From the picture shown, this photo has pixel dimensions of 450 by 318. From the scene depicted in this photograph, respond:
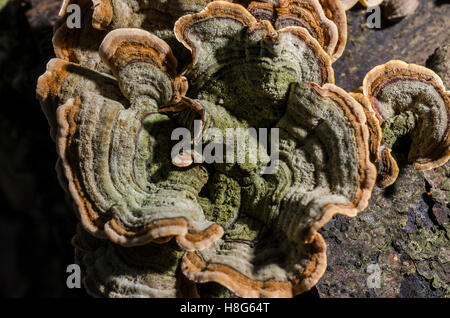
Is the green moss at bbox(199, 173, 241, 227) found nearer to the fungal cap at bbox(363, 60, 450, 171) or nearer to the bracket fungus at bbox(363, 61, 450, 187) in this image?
the bracket fungus at bbox(363, 61, 450, 187)

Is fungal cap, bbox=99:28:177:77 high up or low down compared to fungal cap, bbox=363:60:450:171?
up

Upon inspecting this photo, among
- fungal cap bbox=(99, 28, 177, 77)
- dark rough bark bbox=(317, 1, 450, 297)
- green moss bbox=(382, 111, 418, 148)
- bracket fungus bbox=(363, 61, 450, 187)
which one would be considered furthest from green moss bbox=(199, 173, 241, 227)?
green moss bbox=(382, 111, 418, 148)

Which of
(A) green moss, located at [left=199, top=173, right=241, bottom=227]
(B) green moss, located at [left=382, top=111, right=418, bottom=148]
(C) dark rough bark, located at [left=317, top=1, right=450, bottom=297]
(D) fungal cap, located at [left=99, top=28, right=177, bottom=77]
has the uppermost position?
(D) fungal cap, located at [left=99, top=28, right=177, bottom=77]

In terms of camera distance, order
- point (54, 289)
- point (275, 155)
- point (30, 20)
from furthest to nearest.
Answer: point (54, 289)
point (30, 20)
point (275, 155)

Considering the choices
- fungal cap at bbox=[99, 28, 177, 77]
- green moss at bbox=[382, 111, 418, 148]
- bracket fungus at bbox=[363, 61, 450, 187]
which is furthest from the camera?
green moss at bbox=[382, 111, 418, 148]

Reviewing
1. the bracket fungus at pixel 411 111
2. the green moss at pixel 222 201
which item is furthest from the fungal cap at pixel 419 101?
the green moss at pixel 222 201

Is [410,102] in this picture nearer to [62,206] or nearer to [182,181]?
[182,181]

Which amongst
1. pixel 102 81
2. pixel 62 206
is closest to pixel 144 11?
pixel 102 81

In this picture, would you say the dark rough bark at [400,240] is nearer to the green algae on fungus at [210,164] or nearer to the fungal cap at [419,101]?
the fungal cap at [419,101]
